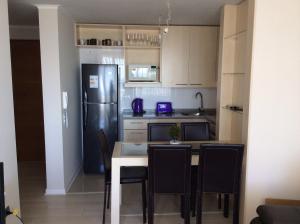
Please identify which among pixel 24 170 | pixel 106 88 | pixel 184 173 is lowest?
pixel 24 170

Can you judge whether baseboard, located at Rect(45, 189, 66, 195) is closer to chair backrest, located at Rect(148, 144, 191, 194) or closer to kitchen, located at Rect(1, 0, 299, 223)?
kitchen, located at Rect(1, 0, 299, 223)

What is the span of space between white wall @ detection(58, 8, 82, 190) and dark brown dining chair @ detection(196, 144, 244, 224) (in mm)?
1913

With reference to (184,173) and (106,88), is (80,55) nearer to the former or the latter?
(106,88)

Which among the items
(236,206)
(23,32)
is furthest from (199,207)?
(23,32)

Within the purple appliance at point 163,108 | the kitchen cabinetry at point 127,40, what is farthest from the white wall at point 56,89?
the purple appliance at point 163,108

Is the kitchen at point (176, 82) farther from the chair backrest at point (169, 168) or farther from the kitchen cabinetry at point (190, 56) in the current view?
the chair backrest at point (169, 168)

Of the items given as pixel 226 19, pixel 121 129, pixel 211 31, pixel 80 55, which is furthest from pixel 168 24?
pixel 121 129

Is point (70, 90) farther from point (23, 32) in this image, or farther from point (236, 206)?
point (236, 206)

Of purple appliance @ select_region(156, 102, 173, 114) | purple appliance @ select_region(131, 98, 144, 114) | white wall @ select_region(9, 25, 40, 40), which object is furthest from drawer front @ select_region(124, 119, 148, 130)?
white wall @ select_region(9, 25, 40, 40)

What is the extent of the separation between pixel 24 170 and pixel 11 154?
2233 millimetres

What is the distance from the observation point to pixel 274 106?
241 cm

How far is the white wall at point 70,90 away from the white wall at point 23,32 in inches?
35.9

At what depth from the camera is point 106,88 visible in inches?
157

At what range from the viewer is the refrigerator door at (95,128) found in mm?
4027
